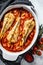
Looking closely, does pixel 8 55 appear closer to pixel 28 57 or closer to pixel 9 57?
pixel 9 57

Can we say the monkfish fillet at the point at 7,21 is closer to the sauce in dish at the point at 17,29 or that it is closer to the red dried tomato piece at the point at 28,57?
the sauce in dish at the point at 17,29

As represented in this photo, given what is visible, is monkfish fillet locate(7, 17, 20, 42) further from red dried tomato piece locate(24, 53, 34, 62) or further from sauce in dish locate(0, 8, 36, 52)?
red dried tomato piece locate(24, 53, 34, 62)

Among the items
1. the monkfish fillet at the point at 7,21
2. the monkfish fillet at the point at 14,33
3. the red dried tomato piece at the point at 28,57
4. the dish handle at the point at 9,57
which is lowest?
the red dried tomato piece at the point at 28,57

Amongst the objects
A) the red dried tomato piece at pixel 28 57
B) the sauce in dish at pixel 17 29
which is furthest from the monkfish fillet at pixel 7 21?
the red dried tomato piece at pixel 28 57

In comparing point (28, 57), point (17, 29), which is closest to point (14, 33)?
point (17, 29)

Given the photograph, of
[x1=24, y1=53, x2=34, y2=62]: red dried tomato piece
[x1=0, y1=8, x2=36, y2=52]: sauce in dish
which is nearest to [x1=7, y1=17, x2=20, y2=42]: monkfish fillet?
[x1=0, y1=8, x2=36, y2=52]: sauce in dish

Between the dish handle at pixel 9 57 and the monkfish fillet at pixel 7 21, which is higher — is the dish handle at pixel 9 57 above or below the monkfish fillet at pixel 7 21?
below

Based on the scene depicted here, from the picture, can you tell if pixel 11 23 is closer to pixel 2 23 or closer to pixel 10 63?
pixel 2 23

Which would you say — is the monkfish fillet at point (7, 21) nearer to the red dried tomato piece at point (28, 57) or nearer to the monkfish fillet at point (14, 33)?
the monkfish fillet at point (14, 33)

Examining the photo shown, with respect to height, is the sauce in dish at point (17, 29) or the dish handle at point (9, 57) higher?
the sauce in dish at point (17, 29)
